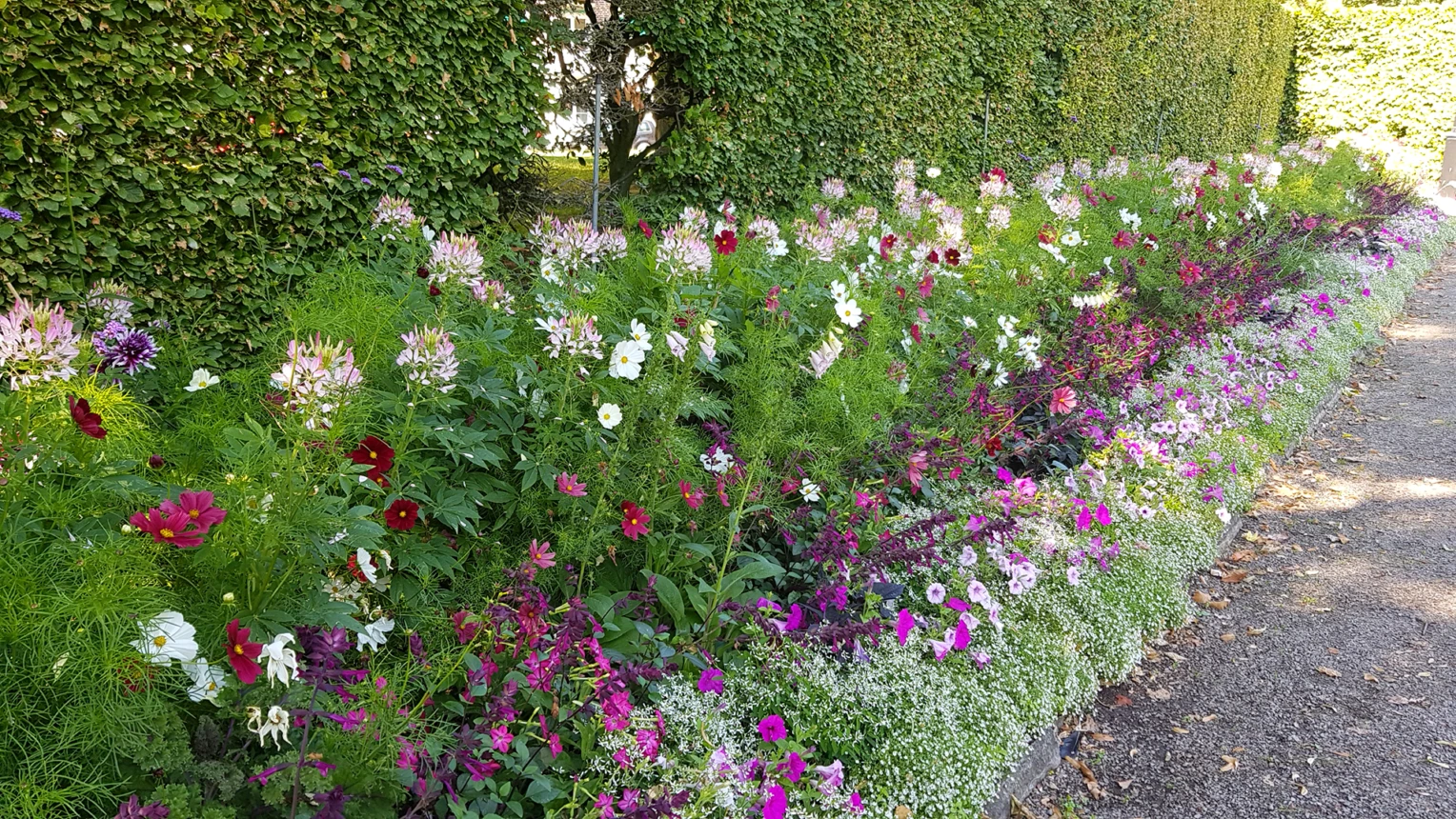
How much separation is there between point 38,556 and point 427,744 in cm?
70

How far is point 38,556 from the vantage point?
142 cm

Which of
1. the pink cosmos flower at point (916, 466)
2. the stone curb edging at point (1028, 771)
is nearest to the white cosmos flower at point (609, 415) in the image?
the pink cosmos flower at point (916, 466)

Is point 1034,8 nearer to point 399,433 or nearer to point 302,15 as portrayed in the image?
point 302,15

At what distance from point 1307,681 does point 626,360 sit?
9.40 ft

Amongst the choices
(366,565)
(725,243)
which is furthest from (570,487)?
(725,243)

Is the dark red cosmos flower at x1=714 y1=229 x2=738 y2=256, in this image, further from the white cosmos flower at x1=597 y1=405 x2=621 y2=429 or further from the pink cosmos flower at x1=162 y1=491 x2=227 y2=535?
the pink cosmos flower at x1=162 y1=491 x2=227 y2=535

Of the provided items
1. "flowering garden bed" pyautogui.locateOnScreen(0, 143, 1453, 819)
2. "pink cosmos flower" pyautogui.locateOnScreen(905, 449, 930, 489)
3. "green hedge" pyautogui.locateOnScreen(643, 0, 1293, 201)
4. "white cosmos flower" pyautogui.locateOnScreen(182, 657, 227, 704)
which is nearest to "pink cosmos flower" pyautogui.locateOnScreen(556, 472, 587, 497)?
"flowering garden bed" pyautogui.locateOnScreen(0, 143, 1453, 819)

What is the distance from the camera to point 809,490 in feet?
8.79

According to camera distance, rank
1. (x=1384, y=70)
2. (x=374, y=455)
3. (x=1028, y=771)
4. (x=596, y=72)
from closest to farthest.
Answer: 1. (x=374, y=455)
2. (x=1028, y=771)
3. (x=596, y=72)
4. (x=1384, y=70)

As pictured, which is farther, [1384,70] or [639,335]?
[1384,70]

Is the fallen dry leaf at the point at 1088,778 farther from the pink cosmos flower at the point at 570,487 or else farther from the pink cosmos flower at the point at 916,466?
the pink cosmos flower at the point at 570,487

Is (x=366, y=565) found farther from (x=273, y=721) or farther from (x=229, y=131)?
(x=229, y=131)

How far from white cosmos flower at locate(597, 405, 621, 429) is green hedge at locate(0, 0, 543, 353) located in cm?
164

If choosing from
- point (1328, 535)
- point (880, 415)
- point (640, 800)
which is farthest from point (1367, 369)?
point (640, 800)
